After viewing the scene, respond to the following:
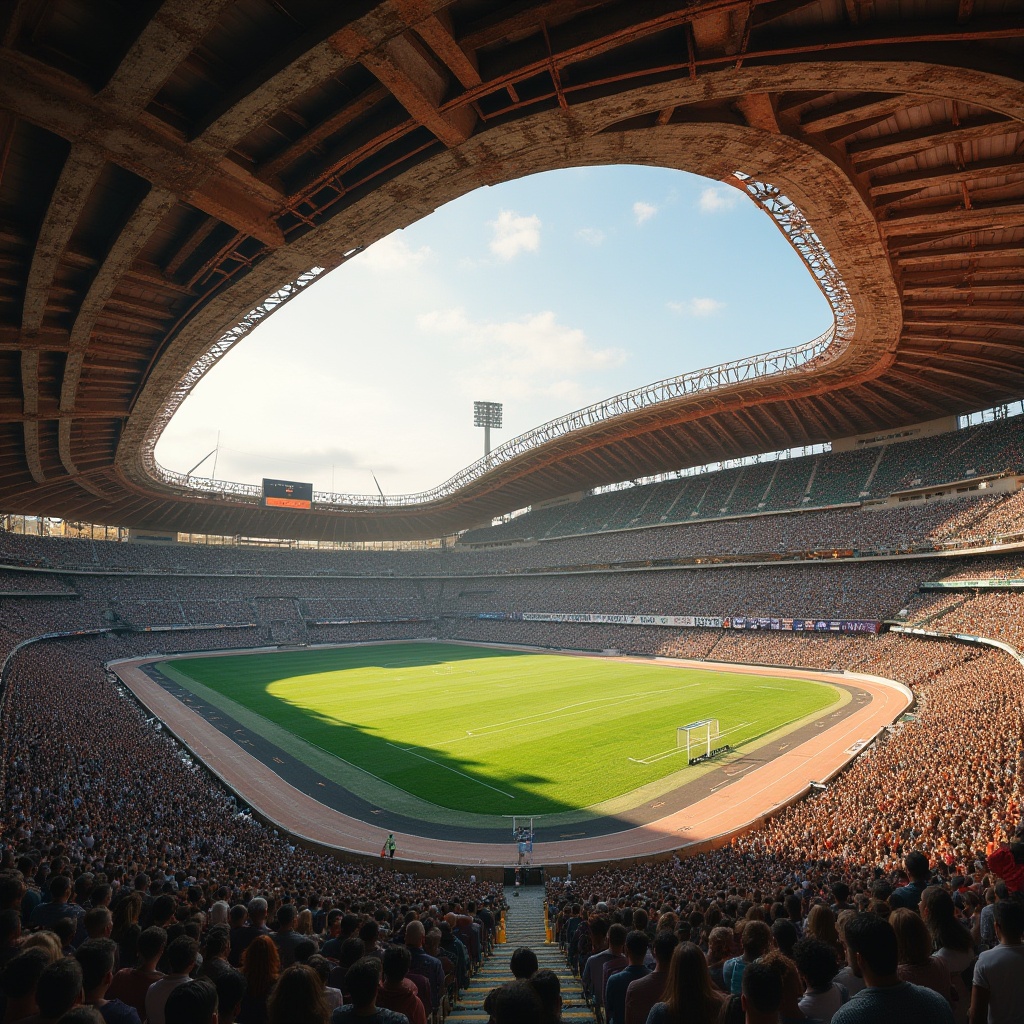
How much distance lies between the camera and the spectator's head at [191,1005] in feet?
10.9

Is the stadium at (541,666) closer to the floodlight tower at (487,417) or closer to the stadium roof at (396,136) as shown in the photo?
the stadium roof at (396,136)

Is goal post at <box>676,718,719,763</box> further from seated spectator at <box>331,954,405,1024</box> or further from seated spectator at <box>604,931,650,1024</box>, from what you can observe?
seated spectator at <box>331,954,405,1024</box>

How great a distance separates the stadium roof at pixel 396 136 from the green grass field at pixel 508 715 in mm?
20309

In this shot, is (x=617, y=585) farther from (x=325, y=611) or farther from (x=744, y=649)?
(x=325, y=611)

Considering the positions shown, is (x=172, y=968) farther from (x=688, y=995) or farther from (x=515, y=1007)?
(x=688, y=995)

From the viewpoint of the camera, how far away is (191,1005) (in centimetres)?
338

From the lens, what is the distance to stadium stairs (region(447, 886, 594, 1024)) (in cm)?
828

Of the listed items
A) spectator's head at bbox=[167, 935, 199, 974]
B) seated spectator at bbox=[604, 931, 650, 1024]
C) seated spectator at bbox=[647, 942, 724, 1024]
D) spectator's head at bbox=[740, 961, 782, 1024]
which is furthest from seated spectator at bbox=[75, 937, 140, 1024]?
spectator's head at bbox=[740, 961, 782, 1024]

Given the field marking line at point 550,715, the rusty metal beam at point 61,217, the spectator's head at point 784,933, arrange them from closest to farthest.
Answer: the spectator's head at point 784,933, the rusty metal beam at point 61,217, the field marking line at point 550,715

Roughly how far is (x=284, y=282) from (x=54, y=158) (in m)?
5.37

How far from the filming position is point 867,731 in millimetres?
30625

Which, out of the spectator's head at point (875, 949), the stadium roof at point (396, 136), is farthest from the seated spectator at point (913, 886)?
the stadium roof at point (396, 136)

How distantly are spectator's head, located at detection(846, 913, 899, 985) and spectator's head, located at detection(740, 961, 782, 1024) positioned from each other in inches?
17.8

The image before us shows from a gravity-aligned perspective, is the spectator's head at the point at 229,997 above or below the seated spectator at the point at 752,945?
above
